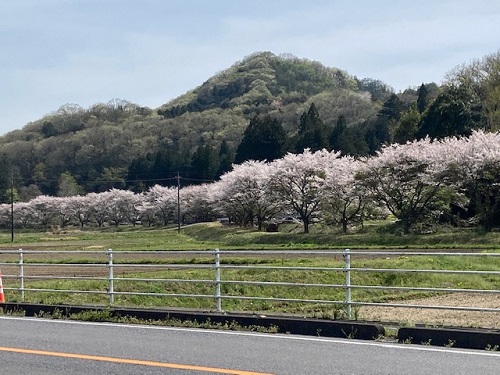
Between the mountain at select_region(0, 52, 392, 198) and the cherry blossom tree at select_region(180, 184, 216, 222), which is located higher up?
the mountain at select_region(0, 52, 392, 198)

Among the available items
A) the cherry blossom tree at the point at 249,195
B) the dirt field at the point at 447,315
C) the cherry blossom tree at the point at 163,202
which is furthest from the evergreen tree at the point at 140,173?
the dirt field at the point at 447,315

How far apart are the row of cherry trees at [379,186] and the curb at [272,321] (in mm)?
34033

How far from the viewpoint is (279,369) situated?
7398 mm

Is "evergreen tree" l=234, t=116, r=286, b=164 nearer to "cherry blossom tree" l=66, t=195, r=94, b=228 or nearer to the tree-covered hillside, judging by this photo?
the tree-covered hillside

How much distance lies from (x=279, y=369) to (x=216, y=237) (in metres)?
52.9

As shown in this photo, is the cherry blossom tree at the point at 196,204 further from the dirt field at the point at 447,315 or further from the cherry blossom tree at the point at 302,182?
the dirt field at the point at 447,315

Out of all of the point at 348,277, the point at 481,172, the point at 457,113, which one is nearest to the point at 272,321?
the point at 348,277

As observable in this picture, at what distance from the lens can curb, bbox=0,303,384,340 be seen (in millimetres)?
9453

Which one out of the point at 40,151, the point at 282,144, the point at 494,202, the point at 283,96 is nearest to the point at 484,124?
the point at 494,202

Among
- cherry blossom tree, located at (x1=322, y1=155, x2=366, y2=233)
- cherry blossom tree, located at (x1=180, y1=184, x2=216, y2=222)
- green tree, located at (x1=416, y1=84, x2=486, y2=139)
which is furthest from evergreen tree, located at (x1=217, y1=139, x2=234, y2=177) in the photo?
green tree, located at (x1=416, y1=84, x2=486, y2=139)

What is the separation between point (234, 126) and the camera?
128250 mm

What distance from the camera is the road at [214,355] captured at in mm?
7449

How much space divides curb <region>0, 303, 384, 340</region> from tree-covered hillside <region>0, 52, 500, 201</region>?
46288 mm

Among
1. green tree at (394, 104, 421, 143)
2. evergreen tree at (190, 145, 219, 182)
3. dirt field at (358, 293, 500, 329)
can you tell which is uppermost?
green tree at (394, 104, 421, 143)
